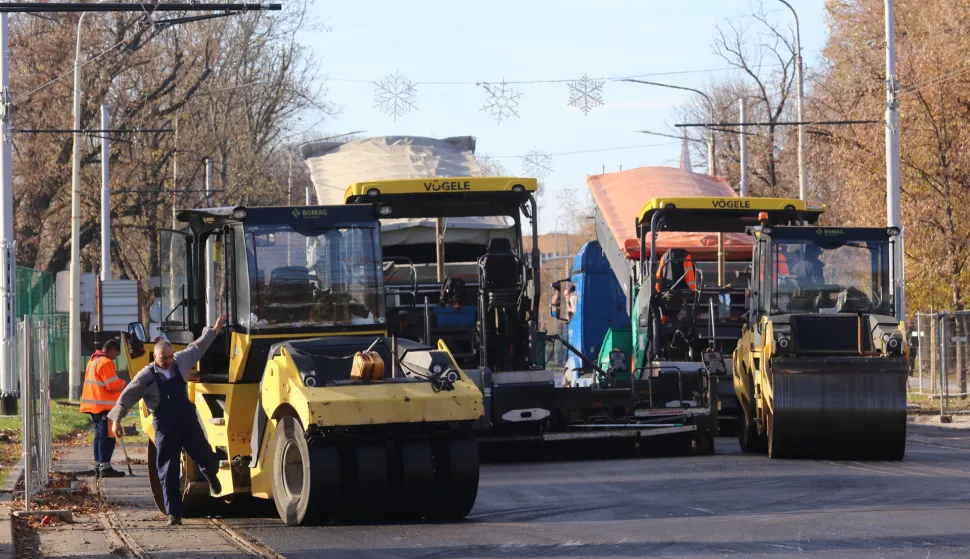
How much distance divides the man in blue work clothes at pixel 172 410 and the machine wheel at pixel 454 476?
6.69ft

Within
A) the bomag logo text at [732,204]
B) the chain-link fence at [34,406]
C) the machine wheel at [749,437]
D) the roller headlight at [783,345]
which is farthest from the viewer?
the bomag logo text at [732,204]

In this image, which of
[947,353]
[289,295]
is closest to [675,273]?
[947,353]

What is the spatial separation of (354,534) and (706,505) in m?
3.12

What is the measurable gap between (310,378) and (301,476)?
844 millimetres

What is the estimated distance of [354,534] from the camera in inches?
434

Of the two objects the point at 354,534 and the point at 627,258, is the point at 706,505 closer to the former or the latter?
the point at 354,534

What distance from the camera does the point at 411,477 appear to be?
11406 mm

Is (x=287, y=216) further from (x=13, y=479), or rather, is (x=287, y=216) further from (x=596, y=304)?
(x=596, y=304)

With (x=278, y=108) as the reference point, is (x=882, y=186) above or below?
below

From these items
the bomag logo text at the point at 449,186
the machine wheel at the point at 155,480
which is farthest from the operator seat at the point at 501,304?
the machine wheel at the point at 155,480

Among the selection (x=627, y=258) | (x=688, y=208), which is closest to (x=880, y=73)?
(x=627, y=258)

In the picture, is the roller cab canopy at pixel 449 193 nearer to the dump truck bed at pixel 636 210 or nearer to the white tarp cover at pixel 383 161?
the dump truck bed at pixel 636 210

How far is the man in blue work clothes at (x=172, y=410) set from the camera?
12.3 meters

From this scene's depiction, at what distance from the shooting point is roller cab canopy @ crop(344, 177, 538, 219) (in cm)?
1747
